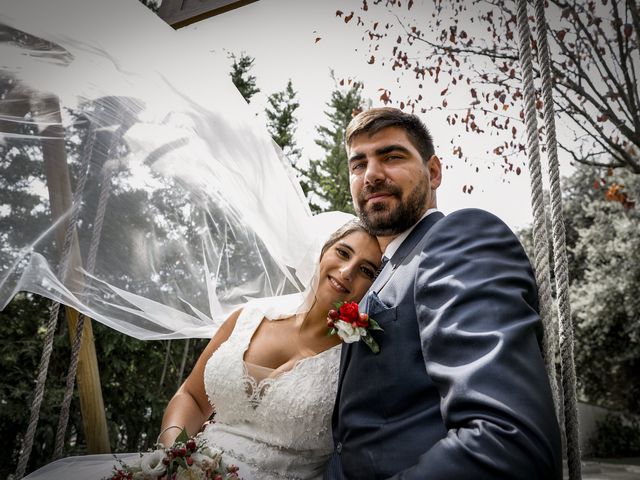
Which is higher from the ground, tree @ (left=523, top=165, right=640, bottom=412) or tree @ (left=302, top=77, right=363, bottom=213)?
tree @ (left=302, top=77, right=363, bottom=213)

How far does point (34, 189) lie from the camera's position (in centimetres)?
220

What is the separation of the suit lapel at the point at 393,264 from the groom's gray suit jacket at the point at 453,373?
0.01 m

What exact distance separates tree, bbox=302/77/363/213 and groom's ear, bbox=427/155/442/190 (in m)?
9.99

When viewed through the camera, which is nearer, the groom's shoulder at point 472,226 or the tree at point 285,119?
the groom's shoulder at point 472,226

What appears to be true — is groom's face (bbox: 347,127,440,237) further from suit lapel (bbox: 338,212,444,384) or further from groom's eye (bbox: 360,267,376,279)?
groom's eye (bbox: 360,267,376,279)

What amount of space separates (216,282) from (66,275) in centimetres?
74

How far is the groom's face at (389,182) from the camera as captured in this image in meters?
1.94

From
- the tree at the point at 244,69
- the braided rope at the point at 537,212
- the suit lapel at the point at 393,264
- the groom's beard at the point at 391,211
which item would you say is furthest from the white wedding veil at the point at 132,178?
the tree at the point at 244,69

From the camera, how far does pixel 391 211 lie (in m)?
1.93

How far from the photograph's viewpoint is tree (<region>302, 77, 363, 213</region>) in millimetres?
13673

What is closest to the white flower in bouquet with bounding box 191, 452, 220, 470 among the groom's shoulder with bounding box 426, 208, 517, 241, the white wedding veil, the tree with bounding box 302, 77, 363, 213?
the white wedding veil

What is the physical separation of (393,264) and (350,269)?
432 mm

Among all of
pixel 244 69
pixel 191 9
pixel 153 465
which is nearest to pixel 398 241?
pixel 153 465

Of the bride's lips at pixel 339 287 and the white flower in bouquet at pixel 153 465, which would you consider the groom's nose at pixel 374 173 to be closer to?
the bride's lips at pixel 339 287
